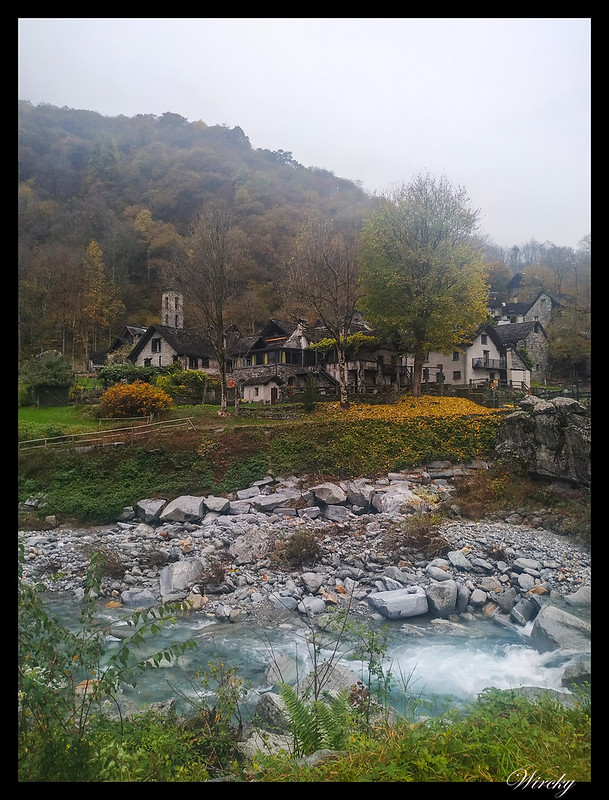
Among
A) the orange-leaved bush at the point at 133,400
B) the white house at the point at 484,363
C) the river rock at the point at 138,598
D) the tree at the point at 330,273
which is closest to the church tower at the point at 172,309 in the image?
the orange-leaved bush at the point at 133,400

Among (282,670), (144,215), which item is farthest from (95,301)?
(282,670)

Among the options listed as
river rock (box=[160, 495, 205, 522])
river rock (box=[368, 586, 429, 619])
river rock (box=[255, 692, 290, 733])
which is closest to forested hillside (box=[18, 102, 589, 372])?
river rock (box=[160, 495, 205, 522])

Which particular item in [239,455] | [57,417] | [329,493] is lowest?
[329,493]

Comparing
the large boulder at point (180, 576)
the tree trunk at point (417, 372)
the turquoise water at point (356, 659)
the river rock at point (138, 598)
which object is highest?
the tree trunk at point (417, 372)

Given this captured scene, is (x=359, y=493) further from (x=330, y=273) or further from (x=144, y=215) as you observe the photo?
(x=144, y=215)

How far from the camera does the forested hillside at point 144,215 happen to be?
196 inches

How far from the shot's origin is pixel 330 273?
6.74m

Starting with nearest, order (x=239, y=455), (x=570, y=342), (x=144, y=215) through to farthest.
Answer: (x=570, y=342)
(x=239, y=455)
(x=144, y=215)

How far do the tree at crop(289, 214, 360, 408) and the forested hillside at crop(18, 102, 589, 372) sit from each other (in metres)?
0.20

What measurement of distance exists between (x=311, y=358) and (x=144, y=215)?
275 centimetres

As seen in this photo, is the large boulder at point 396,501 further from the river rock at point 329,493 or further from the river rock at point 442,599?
the river rock at point 442,599

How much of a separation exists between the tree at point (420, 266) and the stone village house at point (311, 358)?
0.48 metres
